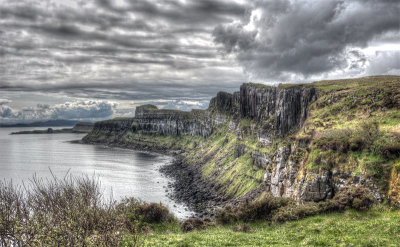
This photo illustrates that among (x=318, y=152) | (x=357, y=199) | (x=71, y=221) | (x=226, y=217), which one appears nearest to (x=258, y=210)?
(x=226, y=217)

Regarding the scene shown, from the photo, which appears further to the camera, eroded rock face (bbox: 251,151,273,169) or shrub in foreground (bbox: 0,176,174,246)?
eroded rock face (bbox: 251,151,273,169)

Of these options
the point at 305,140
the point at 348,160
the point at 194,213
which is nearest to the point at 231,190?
the point at 194,213

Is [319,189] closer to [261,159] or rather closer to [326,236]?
[326,236]

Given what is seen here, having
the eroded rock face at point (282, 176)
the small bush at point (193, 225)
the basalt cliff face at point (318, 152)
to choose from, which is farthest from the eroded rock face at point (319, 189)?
the small bush at point (193, 225)

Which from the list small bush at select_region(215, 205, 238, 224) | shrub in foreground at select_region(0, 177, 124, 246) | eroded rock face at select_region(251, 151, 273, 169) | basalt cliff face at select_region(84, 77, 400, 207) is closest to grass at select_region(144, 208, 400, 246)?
shrub in foreground at select_region(0, 177, 124, 246)

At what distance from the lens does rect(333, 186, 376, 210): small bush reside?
32.9 m

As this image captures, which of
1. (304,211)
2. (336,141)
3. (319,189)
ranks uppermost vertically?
(336,141)

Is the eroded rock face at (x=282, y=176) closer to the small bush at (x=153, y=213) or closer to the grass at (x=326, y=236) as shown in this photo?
the small bush at (x=153, y=213)

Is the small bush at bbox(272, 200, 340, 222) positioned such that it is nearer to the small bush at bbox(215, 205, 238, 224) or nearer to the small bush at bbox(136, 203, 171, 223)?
the small bush at bbox(215, 205, 238, 224)

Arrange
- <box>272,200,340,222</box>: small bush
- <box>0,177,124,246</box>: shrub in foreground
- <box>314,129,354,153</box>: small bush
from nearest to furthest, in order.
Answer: <box>0,177,124,246</box>: shrub in foreground → <box>272,200,340,222</box>: small bush → <box>314,129,354,153</box>: small bush

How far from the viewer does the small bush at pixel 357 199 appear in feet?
108

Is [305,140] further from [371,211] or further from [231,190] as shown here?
[231,190]

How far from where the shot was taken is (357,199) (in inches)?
1315

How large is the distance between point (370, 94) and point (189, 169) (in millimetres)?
126070
